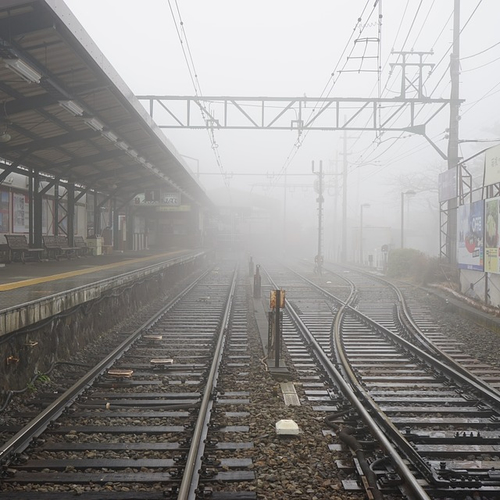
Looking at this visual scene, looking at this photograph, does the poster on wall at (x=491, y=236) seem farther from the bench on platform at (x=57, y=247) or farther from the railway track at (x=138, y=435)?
the bench on platform at (x=57, y=247)

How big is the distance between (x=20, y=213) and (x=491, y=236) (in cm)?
1458

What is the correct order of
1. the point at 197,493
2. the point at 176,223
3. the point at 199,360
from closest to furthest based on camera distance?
the point at 197,493 < the point at 199,360 < the point at 176,223

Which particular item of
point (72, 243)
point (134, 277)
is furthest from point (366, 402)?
point (72, 243)

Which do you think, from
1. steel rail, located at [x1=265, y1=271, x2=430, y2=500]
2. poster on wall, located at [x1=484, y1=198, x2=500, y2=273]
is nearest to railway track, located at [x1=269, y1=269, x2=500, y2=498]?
steel rail, located at [x1=265, y1=271, x2=430, y2=500]

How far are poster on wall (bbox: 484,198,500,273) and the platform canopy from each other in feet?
27.8

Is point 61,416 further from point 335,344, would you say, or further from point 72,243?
point 72,243

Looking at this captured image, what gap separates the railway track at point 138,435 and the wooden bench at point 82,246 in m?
14.0

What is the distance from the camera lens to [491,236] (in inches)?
529

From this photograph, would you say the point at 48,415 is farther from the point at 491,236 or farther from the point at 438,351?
the point at 491,236

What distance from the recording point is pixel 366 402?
6.11 metres

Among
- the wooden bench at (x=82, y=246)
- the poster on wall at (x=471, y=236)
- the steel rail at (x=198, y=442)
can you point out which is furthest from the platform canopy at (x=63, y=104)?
the poster on wall at (x=471, y=236)

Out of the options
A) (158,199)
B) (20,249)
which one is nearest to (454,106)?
(158,199)

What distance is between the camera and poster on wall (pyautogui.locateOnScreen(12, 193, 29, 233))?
60.4ft

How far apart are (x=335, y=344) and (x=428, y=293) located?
10.3 m
